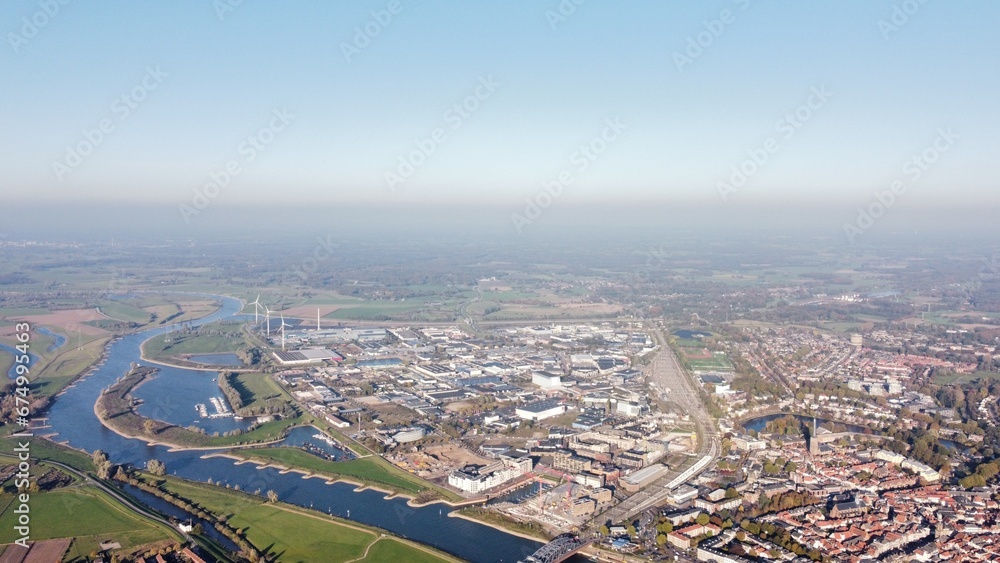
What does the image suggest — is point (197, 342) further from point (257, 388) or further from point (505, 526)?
point (505, 526)

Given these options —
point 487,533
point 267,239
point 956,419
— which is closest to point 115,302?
point 487,533

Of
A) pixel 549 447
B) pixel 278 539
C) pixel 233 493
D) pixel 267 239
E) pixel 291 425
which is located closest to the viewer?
pixel 278 539

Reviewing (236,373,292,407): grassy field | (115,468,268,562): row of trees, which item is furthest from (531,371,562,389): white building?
(115,468,268,562): row of trees

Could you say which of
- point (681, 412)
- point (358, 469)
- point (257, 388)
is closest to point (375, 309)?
point (257, 388)

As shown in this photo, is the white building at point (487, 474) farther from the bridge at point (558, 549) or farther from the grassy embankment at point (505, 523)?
the bridge at point (558, 549)

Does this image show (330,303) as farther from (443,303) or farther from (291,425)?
(291,425)
